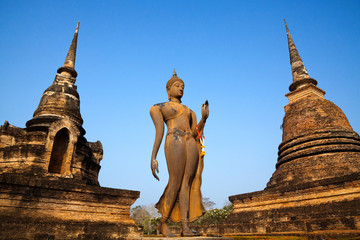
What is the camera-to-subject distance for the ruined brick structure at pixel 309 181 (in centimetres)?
898

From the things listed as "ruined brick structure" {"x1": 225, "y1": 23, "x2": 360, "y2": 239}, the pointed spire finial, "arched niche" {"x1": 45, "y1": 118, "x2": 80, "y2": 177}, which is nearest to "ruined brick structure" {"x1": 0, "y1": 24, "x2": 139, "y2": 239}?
"arched niche" {"x1": 45, "y1": 118, "x2": 80, "y2": 177}

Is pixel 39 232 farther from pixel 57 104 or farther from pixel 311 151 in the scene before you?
pixel 311 151

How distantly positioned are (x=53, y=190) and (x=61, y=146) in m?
4.84

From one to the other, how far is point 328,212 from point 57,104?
1429 cm

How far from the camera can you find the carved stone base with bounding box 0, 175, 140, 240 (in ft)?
25.3

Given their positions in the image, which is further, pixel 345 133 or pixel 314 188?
pixel 345 133

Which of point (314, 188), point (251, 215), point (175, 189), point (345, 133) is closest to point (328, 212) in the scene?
point (314, 188)

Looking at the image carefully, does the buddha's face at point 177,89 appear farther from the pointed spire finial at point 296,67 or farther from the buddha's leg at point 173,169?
the pointed spire finial at point 296,67

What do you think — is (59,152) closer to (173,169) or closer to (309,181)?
(173,169)

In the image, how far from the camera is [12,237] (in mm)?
7328

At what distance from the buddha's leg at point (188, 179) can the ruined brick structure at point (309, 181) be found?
5.91 meters

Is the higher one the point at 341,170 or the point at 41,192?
the point at 341,170

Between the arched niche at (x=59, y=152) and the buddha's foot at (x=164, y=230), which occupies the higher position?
the arched niche at (x=59, y=152)

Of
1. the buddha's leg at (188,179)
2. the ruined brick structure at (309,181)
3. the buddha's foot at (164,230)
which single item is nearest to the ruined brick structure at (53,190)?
the buddha's foot at (164,230)
